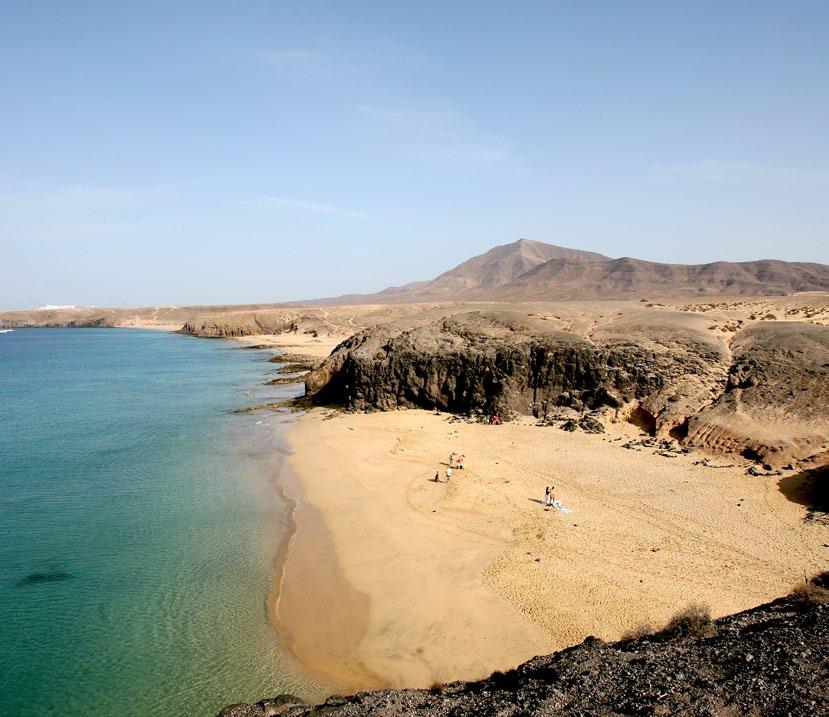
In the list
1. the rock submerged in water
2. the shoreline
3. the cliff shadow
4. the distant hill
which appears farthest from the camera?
the distant hill

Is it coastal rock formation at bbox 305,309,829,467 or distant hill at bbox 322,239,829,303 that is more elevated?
distant hill at bbox 322,239,829,303

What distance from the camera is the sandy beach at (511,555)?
1196cm

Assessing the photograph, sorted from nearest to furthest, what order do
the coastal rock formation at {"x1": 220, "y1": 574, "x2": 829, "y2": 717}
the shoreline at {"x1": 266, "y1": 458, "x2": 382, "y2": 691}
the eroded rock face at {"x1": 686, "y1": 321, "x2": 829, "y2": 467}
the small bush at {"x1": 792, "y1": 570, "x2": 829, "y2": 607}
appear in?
the coastal rock formation at {"x1": 220, "y1": 574, "x2": 829, "y2": 717}, the small bush at {"x1": 792, "y1": 570, "x2": 829, "y2": 607}, the shoreline at {"x1": 266, "y1": 458, "x2": 382, "y2": 691}, the eroded rock face at {"x1": 686, "y1": 321, "x2": 829, "y2": 467}

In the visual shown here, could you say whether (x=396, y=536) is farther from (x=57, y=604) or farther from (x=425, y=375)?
(x=425, y=375)

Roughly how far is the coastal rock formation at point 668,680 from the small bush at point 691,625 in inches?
0.8

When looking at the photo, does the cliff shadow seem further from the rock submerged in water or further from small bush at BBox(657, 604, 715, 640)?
the rock submerged in water

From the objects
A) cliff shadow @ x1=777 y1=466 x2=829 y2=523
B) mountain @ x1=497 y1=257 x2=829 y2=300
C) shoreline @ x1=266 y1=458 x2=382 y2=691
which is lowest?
shoreline @ x1=266 y1=458 x2=382 y2=691

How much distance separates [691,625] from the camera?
9070 mm

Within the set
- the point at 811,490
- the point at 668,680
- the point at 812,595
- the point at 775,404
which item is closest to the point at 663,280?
the point at 775,404

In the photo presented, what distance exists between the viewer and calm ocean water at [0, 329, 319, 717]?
1097cm

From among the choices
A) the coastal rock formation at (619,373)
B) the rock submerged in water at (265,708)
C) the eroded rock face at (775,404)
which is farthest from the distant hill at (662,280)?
the rock submerged in water at (265,708)

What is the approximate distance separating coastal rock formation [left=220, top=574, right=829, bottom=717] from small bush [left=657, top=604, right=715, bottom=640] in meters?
0.02

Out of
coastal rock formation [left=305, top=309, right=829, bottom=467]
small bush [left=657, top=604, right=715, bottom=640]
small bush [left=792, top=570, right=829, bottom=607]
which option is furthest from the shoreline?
coastal rock formation [left=305, top=309, right=829, bottom=467]

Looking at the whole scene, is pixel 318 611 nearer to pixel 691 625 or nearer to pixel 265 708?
pixel 265 708
